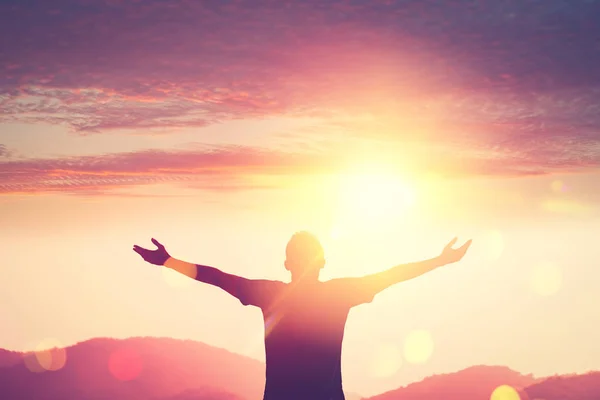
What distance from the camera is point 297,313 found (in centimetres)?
602

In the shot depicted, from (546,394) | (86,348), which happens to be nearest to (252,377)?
(86,348)

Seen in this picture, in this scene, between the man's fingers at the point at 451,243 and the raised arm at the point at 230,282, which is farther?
the man's fingers at the point at 451,243

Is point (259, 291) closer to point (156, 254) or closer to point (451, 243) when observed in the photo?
point (156, 254)

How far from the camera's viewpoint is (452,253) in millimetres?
6660

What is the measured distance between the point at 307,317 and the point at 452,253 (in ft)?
5.52

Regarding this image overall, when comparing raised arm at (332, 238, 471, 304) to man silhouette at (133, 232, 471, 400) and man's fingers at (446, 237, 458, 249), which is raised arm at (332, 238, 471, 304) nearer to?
man silhouette at (133, 232, 471, 400)

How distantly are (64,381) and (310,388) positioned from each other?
286 feet

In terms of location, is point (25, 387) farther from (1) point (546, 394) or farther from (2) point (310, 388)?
(2) point (310, 388)

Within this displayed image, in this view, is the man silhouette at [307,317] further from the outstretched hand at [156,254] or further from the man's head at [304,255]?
the outstretched hand at [156,254]

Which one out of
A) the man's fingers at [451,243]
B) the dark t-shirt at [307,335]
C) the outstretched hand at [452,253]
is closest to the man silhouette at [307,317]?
the dark t-shirt at [307,335]

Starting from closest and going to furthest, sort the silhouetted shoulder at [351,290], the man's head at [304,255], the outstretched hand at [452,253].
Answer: the man's head at [304,255]
the silhouetted shoulder at [351,290]
the outstretched hand at [452,253]

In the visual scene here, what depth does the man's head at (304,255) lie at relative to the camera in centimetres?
593

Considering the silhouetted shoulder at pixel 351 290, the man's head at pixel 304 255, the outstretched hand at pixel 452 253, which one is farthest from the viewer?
the outstretched hand at pixel 452 253

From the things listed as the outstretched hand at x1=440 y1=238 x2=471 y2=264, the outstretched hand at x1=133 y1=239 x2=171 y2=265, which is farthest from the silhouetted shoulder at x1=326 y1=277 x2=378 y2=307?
the outstretched hand at x1=133 y1=239 x2=171 y2=265
